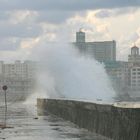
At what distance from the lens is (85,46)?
19662 centimetres

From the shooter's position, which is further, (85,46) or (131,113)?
(85,46)

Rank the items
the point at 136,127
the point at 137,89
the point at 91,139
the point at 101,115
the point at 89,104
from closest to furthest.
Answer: the point at 136,127
the point at 91,139
the point at 101,115
the point at 89,104
the point at 137,89

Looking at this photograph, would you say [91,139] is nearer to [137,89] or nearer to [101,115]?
[101,115]

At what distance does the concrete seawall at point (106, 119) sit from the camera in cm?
2098

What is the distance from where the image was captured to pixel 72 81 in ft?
353

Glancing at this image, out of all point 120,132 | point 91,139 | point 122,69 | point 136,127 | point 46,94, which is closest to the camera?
point 136,127

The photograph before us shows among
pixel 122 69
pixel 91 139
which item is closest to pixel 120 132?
pixel 91 139

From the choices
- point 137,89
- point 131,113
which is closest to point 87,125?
point 131,113

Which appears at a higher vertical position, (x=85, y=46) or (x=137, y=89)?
(x=85, y=46)

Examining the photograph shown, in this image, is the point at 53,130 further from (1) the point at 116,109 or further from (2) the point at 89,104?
(1) the point at 116,109

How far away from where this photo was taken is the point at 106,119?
85.2 ft

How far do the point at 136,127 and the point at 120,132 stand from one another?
8.39ft

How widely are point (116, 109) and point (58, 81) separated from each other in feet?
278

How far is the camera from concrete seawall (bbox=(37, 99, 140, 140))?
68.8 ft
